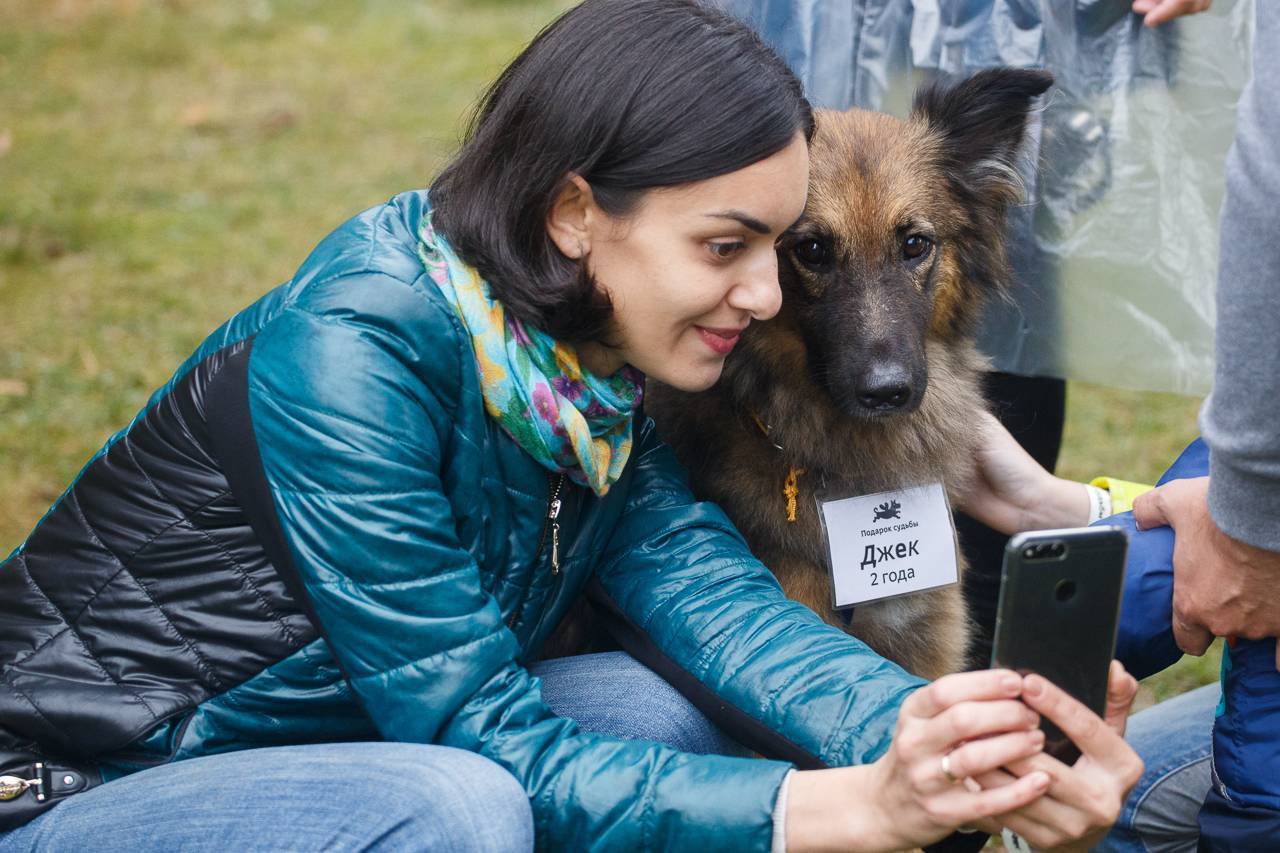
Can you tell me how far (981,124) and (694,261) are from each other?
3.80 ft

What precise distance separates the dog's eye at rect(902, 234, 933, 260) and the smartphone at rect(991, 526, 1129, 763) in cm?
133

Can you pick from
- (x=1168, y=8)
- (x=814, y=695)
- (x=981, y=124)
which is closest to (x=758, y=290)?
(x=814, y=695)

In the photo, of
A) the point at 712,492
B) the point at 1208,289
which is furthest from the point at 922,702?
the point at 1208,289

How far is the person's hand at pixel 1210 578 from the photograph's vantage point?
1.67 metres

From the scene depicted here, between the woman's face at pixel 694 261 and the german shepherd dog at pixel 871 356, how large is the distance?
66 cm

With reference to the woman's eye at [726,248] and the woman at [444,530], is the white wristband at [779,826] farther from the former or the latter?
the woman's eye at [726,248]

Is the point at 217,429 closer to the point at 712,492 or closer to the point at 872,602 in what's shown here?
the point at 712,492

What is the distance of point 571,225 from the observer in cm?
194

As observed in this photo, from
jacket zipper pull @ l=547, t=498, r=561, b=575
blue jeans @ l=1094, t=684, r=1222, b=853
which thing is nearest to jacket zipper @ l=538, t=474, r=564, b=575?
jacket zipper pull @ l=547, t=498, r=561, b=575

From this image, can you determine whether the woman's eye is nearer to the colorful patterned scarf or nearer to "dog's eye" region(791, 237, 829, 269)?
the colorful patterned scarf

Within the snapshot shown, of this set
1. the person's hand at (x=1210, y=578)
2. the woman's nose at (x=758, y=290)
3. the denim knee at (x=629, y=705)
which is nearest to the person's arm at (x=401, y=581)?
the denim knee at (x=629, y=705)

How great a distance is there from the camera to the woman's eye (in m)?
1.87

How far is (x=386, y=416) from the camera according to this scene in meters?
1.76

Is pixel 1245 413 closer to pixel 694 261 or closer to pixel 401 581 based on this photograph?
pixel 694 261
